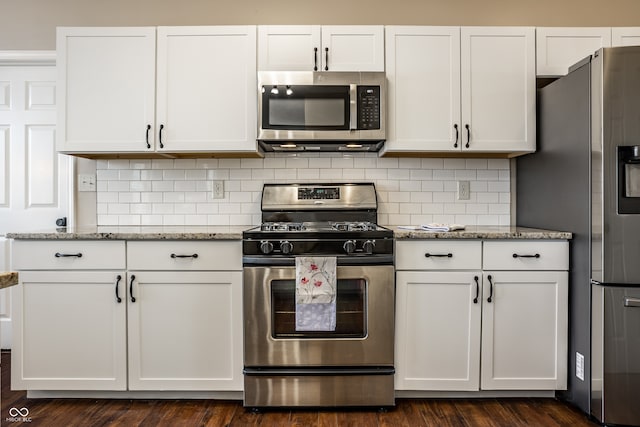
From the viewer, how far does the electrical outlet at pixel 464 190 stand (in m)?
2.74

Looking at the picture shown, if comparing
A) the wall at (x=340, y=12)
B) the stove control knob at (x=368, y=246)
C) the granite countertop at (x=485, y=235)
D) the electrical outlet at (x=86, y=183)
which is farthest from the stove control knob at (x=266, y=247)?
the wall at (x=340, y=12)

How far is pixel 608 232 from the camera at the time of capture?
6.14 feet

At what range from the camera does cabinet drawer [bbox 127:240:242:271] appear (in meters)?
2.10

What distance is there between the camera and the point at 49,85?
2830mm

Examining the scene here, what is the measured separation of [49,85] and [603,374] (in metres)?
3.75

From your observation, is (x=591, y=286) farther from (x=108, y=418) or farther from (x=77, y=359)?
(x=77, y=359)

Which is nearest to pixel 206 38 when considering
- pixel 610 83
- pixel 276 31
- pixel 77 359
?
pixel 276 31

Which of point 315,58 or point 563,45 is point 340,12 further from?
point 563,45

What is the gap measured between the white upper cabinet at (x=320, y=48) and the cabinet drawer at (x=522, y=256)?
1225 mm

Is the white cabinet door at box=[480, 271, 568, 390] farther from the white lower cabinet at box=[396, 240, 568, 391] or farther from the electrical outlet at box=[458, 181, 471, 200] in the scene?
the electrical outlet at box=[458, 181, 471, 200]

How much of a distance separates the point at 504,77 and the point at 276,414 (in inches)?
90.0

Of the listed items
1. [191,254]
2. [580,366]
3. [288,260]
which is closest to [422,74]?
[288,260]

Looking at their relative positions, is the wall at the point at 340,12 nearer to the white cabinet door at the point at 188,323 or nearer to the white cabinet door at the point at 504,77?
the white cabinet door at the point at 504,77

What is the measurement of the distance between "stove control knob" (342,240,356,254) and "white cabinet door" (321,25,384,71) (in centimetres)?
107
